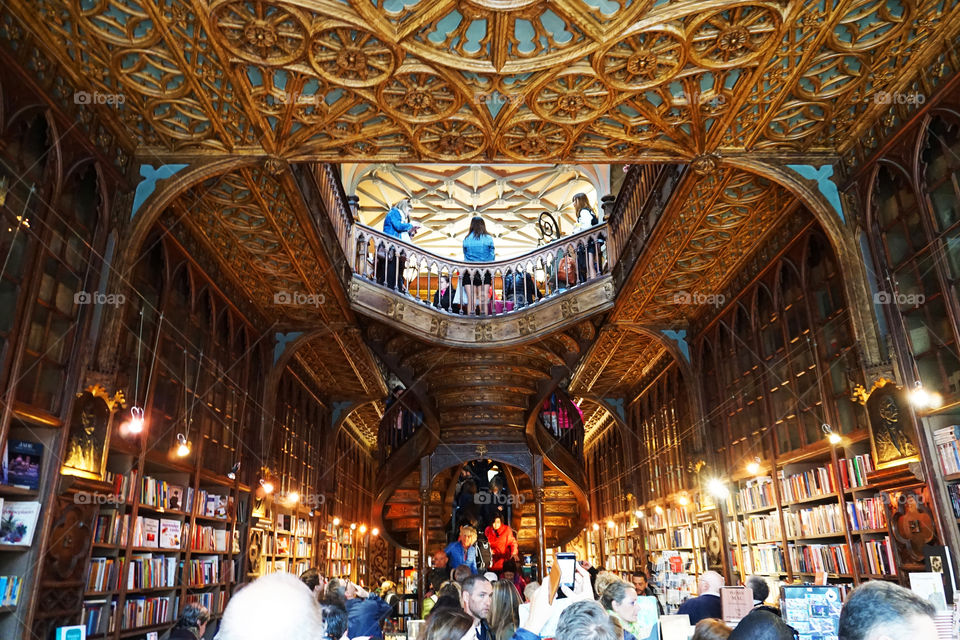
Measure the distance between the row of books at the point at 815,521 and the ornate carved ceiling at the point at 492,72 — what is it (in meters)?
2.94

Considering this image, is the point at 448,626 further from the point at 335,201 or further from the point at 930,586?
the point at 335,201

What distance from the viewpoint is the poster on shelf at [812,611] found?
7.88 ft

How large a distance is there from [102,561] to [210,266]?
9.52 ft

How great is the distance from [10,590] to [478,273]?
22.6ft

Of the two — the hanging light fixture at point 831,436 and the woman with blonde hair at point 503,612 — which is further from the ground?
the hanging light fixture at point 831,436

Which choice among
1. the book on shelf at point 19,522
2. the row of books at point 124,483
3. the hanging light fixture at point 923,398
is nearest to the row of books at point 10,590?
the book on shelf at point 19,522

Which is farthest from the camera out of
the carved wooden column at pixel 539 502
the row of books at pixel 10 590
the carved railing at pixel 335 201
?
the carved wooden column at pixel 539 502

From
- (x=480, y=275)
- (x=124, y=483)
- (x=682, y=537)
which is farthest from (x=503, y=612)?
(x=480, y=275)

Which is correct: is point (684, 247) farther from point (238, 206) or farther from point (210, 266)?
point (210, 266)

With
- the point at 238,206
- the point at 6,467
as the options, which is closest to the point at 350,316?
the point at 238,206

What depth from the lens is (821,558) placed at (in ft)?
18.3

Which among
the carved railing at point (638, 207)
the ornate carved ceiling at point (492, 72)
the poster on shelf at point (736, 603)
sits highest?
the carved railing at point (638, 207)

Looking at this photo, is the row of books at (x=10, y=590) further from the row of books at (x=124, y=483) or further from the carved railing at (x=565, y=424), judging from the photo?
the carved railing at (x=565, y=424)

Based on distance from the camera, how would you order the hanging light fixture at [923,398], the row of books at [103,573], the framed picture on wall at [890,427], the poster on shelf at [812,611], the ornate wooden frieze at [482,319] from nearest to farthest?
the poster on shelf at [812,611], the hanging light fixture at [923,398], the framed picture on wall at [890,427], the row of books at [103,573], the ornate wooden frieze at [482,319]
